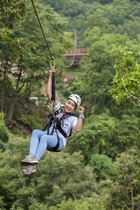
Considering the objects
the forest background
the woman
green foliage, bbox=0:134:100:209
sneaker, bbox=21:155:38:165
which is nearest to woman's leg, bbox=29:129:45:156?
the woman

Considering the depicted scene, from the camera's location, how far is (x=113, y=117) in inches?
882

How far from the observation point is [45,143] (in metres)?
5.02

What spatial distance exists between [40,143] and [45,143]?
6 cm

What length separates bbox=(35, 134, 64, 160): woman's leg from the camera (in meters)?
4.89

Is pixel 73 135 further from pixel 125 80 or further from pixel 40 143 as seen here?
pixel 40 143

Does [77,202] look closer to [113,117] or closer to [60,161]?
[60,161]

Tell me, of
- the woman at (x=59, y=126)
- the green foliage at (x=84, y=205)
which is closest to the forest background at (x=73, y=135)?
the green foliage at (x=84, y=205)

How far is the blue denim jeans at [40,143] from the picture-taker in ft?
16.0

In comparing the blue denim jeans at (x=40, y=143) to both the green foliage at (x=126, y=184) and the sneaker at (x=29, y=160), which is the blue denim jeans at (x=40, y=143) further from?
the green foliage at (x=126, y=184)

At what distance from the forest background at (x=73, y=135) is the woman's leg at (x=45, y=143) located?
241 centimetres

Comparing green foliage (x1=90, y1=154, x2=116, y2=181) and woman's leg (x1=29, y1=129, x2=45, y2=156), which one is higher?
woman's leg (x1=29, y1=129, x2=45, y2=156)

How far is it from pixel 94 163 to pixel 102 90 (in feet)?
21.5

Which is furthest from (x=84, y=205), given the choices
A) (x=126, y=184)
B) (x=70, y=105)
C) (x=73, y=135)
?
(x=73, y=135)

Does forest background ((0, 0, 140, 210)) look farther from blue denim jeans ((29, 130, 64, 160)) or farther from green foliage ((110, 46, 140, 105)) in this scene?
blue denim jeans ((29, 130, 64, 160))
